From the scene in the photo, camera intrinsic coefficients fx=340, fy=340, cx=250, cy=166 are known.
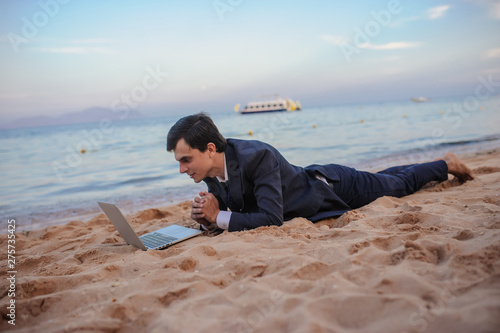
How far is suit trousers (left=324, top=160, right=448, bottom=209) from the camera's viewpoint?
11.8 ft

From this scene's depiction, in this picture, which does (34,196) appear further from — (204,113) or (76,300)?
(76,300)

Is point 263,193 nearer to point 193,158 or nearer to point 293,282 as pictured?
point 193,158

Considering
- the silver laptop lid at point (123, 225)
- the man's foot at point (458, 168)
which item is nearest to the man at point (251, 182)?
the silver laptop lid at point (123, 225)

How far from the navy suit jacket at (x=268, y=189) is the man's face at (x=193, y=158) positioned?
18cm

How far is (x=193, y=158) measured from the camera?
302cm

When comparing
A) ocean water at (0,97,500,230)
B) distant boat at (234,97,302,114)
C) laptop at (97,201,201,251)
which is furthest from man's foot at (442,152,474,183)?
distant boat at (234,97,302,114)

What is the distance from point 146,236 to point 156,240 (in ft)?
0.84

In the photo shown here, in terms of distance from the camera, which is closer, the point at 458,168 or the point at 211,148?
the point at 211,148

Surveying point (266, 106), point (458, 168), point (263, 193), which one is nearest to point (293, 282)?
Answer: point (263, 193)

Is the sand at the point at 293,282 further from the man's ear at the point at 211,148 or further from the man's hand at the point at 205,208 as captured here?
the man's ear at the point at 211,148

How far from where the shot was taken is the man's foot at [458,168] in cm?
415

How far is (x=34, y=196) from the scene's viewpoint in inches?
273

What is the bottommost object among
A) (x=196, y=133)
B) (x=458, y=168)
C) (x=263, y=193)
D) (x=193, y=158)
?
(x=458, y=168)

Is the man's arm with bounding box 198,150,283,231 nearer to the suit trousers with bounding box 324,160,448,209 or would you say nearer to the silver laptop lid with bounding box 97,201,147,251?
the suit trousers with bounding box 324,160,448,209
